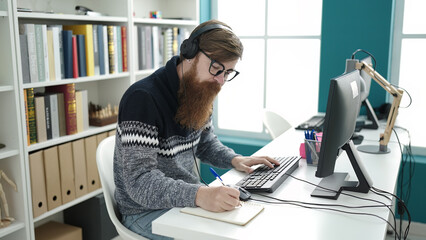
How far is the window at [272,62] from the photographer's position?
10.8 feet

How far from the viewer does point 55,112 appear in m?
2.40

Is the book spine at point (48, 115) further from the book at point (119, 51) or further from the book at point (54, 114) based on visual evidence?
the book at point (119, 51)

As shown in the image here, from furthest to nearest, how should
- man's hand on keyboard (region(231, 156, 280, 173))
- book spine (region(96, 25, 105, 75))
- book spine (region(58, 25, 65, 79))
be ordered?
book spine (region(96, 25, 105, 75)) < book spine (region(58, 25, 65, 79)) < man's hand on keyboard (region(231, 156, 280, 173))

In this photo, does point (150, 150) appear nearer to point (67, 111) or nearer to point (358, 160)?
point (358, 160)

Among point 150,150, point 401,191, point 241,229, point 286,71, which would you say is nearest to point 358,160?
point 241,229

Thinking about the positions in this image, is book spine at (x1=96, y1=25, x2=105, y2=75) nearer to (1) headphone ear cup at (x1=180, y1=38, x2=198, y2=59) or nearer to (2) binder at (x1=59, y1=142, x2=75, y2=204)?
(2) binder at (x1=59, y1=142, x2=75, y2=204)

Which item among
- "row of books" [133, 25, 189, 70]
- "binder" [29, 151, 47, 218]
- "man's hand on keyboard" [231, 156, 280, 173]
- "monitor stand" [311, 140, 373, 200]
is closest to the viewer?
"monitor stand" [311, 140, 373, 200]

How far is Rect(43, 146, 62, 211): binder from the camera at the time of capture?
92.4 inches

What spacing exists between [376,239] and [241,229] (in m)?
0.36

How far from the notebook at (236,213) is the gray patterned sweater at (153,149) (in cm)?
4

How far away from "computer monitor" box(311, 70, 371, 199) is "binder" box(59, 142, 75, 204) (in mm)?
1517

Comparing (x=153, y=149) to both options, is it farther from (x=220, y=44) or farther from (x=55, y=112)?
(x=55, y=112)

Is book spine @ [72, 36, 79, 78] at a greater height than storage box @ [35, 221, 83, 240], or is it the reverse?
book spine @ [72, 36, 79, 78]

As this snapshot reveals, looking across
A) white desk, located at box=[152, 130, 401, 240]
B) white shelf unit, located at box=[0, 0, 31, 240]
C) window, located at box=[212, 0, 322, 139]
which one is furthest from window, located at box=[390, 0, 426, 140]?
white shelf unit, located at box=[0, 0, 31, 240]
